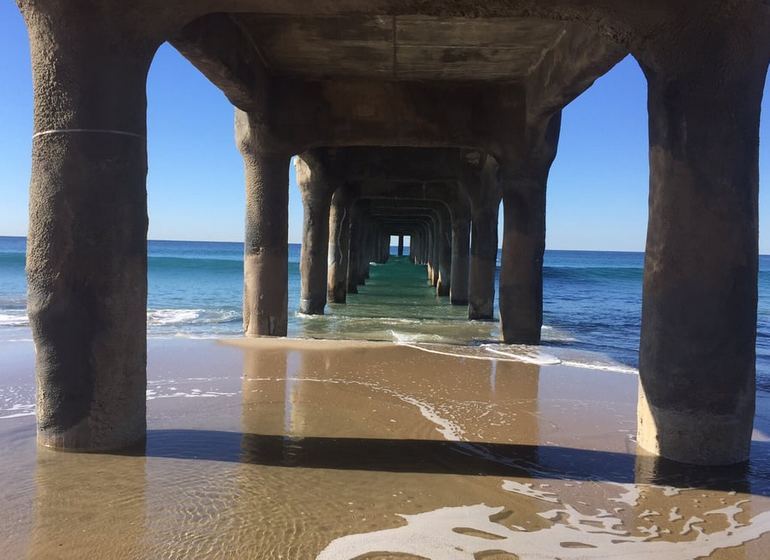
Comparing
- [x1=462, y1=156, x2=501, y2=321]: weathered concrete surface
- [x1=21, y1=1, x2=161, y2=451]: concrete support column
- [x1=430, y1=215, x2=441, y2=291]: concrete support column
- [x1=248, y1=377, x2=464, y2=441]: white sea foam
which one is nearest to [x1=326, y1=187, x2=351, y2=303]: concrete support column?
[x1=462, y1=156, x2=501, y2=321]: weathered concrete surface

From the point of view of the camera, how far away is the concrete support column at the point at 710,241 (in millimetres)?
4168

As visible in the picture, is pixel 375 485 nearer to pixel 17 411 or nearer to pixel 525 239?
pixel 17 411

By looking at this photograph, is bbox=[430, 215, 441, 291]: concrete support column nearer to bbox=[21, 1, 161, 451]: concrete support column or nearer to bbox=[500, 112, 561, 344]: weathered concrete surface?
bbox=[500, 112, 561, 344]: weathered concrete surface

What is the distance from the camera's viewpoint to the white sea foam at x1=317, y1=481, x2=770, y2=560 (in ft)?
9.59

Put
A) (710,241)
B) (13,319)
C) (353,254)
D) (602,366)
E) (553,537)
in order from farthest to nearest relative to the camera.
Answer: (353,254), (13,319), (602,366), (710,241), (553,537)

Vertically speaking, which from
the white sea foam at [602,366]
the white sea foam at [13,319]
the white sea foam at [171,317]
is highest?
the white sea foam at [602,366]

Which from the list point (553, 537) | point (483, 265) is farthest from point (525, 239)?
point (553, 537)

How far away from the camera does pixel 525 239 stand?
10.2 metres

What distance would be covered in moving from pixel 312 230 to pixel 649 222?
11102 mm

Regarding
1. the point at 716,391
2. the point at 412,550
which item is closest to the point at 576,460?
the point at 716,391

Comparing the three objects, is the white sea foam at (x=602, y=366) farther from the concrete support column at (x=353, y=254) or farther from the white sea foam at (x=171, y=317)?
the concrete support column at (x=353, y=254)

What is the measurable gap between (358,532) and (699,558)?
1.48m

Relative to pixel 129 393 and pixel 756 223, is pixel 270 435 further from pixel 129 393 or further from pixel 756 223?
pixel 756 223

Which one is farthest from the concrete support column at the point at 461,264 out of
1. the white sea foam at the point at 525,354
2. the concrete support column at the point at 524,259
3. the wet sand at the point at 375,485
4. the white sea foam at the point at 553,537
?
the white sea foam at the point at 553,537
